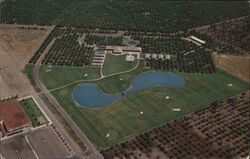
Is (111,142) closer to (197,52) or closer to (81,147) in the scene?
(81,147)

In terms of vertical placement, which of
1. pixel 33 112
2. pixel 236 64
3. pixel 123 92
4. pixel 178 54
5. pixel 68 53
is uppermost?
pixel 178 54

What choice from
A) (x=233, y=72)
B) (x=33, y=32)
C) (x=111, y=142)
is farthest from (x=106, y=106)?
(x=33, y=32)

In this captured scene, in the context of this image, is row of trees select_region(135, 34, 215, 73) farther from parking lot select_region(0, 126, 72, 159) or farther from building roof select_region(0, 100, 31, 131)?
parking lot select_region(0, 126, 72, 159)

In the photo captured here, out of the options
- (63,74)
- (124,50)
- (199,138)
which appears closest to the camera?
(199,138)

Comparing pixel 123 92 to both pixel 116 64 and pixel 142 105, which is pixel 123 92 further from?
pixel 116 64

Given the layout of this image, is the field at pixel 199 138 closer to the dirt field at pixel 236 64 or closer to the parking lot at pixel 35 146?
the parking lot at pixel 35 146

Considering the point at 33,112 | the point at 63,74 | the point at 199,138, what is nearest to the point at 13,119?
the point at 33,112

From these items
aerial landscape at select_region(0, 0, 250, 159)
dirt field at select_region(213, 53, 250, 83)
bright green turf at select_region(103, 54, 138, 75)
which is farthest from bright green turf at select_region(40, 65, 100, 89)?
dirt field at select_region(213, 53, 250, 83)
